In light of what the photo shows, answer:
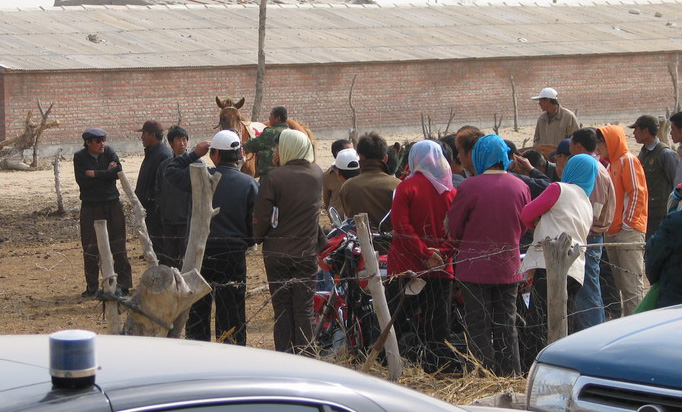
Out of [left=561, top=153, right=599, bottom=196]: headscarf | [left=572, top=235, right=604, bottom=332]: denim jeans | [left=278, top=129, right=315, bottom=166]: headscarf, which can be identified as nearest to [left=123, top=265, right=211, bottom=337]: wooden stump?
[left=278, top=129, right=315, bottom=166]: headscarf

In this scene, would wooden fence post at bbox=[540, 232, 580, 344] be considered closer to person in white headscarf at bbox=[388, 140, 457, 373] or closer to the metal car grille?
person in white headscarf at bbox=[388, 140, 457, 373]

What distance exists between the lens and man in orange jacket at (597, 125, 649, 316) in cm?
891

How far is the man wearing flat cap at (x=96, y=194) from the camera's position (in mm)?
10945

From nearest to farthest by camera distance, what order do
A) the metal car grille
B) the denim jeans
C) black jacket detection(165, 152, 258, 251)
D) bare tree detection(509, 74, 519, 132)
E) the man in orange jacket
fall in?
the metal car grille → black jacket detection(165, 152, 258, 251) → the denim jeans → the man in orange jacket → bare tree detection(509, 74, 519, 132)

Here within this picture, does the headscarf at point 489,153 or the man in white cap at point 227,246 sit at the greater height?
the headscarf at point 489,153

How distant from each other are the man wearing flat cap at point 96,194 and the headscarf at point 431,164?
4442 millimetres

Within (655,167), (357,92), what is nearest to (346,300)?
(655,167)

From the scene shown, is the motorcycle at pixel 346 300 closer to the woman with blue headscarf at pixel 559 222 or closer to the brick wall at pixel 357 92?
the woman with blue headscarf at pixel 559 222

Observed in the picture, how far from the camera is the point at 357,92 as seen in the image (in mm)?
34219

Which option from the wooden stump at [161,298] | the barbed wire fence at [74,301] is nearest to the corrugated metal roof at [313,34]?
the barbed wire fence at [74,301]

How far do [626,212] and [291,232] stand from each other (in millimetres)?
3093

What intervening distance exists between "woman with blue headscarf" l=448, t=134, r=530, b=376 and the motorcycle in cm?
62

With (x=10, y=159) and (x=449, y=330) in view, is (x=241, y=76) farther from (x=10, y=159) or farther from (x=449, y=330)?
(x=449, y=330)

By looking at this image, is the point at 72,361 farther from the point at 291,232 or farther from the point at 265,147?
the point at 265,147
